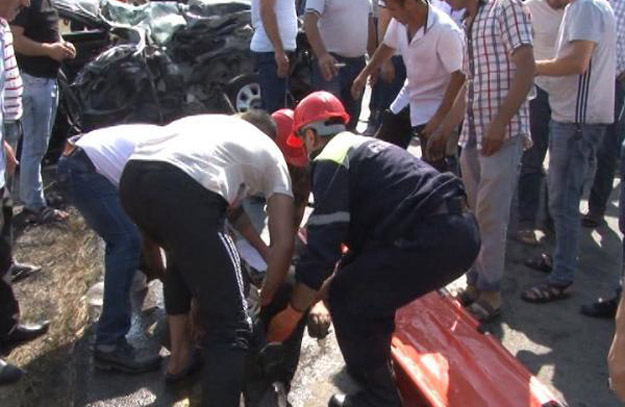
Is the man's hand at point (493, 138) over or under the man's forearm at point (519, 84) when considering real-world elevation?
under

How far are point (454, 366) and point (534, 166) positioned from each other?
2.38 metres

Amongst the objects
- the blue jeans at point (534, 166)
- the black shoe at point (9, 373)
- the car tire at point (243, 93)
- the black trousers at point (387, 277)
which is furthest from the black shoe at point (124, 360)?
the car tire at point (243, 93)

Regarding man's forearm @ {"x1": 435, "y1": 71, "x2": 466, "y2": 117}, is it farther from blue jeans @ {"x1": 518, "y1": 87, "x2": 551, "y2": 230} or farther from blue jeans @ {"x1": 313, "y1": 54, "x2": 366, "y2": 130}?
blue jeans @ {"x1": 313, "y1": 54, "x2": 366, "y2": 130}

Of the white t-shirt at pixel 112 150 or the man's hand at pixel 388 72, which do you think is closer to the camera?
the white t-shirt at pixel 112 150

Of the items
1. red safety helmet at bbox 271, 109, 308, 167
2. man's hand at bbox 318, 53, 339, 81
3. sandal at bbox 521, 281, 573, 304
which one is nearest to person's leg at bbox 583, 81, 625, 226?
sandal at bbox 521, 281, 573, 304

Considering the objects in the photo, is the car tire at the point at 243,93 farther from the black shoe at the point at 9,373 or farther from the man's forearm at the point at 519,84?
the black shoe at the point at 9,373

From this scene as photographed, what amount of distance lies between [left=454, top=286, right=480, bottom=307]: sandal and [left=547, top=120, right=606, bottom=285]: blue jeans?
556 mm

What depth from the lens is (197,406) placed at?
3.42 metres

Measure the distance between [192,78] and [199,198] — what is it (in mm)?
5208

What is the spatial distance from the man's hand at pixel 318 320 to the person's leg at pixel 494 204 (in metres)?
1.13

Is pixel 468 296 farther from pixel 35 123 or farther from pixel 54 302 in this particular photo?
pixel 35 123

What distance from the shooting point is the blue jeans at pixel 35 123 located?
5430mm

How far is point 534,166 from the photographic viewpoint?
5.33 meters

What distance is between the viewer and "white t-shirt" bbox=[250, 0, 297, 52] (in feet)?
18.0
